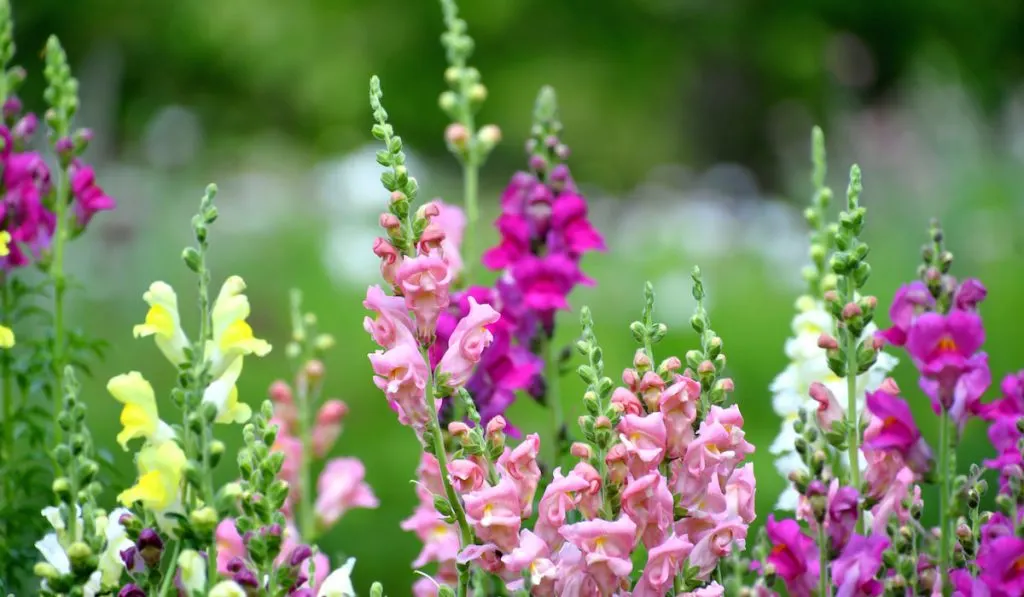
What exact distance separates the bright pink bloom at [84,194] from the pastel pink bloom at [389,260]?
3.14 feet

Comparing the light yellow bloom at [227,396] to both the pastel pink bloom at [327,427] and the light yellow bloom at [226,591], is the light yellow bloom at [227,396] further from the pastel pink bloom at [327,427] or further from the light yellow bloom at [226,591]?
the pastel pink bloom at [327,427]

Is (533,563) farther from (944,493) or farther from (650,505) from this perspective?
(944,493)

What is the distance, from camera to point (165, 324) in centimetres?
172

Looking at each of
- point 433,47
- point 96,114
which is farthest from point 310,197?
point 96,114

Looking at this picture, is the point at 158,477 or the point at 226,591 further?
the point at 158,477

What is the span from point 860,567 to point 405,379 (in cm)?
68

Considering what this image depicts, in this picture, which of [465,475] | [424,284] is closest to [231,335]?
[424,284]

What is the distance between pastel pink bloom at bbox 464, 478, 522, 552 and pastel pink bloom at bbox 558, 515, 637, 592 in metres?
0.09

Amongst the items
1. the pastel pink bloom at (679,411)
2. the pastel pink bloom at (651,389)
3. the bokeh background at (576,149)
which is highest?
the bokeh background at (576,149)

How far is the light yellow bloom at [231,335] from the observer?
1725 mm

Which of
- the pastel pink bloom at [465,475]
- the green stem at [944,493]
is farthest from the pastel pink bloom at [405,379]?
the green stem at [944,493]

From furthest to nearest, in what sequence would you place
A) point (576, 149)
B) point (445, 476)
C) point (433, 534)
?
point (576, 149)
point (433, 534)
point (445, 476)

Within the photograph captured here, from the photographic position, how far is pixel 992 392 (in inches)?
219

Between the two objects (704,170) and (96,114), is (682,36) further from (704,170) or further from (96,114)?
(96,114)
